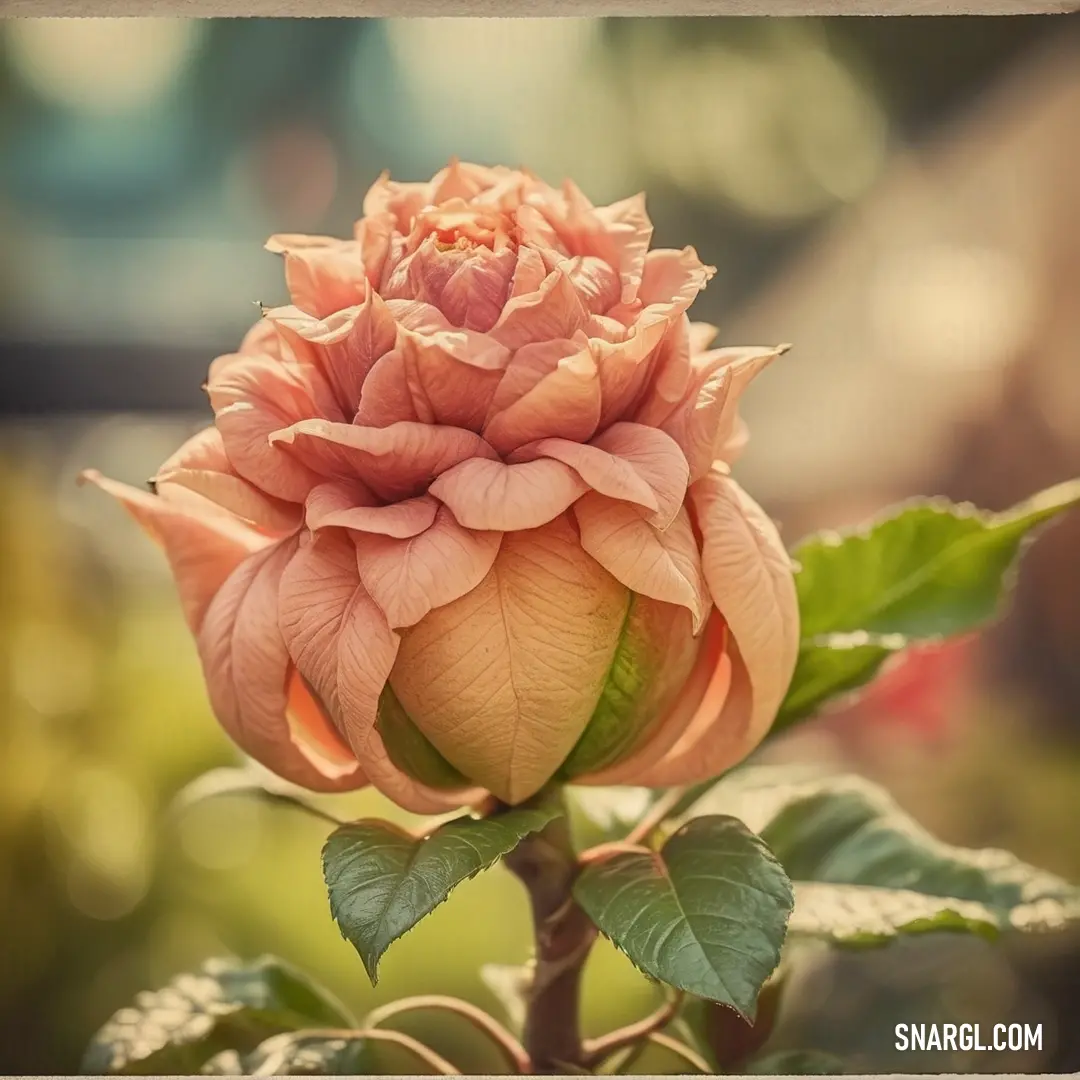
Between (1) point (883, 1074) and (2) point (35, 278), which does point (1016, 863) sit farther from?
(2) point (35, 278)

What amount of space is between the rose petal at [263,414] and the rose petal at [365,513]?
2 cm

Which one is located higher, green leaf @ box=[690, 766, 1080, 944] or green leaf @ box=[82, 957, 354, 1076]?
green leaf @ box=[690, 766, 1080, 944]

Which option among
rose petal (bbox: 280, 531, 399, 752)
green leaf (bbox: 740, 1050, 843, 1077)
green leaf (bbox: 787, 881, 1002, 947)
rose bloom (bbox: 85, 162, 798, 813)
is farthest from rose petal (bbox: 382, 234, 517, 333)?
green leaf (bbox: 740, 1050, 843, 1077)

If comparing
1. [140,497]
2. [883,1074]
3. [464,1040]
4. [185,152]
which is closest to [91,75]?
[185,152]

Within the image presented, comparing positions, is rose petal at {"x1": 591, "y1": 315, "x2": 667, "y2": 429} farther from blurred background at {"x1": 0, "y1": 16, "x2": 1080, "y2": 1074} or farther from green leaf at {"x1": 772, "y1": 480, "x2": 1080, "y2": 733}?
blurred background at {"x1": 0, "y1": 16, "x2": 1080, "y2": 1074}

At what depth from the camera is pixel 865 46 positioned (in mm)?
722

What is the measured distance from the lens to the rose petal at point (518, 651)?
456mm

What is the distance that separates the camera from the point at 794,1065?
649 mm

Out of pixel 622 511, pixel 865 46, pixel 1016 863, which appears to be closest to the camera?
pixel 622 511

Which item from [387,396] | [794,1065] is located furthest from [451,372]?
[794,1065]

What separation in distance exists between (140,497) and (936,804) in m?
0.52

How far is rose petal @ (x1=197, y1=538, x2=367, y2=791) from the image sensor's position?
48 cm

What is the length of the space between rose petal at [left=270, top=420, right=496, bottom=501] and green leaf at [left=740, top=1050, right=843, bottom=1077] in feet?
1.29

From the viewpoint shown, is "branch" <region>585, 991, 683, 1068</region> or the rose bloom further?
"branch" <region>585, 991, 683, 1068</region>
